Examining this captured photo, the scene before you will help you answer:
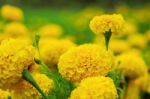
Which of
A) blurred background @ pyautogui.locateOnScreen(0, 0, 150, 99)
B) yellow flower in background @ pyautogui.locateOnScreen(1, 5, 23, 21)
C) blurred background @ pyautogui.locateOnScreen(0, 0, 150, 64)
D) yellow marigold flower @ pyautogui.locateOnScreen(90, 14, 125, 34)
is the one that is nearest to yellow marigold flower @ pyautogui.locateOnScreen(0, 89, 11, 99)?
yellow marigold flower @ pyautogui.locateOnScreen(90, 14, 125, 34)

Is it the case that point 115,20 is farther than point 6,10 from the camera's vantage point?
No

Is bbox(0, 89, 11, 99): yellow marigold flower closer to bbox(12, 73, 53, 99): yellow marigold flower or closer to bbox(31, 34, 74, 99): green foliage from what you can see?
bbox(12, 73, 53, 99): yellow marigold flower

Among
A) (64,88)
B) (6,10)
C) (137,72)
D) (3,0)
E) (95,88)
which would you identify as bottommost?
(3,0)

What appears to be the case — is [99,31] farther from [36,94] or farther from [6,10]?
[6,10]

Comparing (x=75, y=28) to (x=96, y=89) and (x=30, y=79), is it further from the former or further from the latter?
(x=96, y=89)

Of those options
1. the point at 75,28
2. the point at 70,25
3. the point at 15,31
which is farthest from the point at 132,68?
the point at 70,25

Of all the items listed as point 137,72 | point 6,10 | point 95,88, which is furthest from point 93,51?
point 6,10

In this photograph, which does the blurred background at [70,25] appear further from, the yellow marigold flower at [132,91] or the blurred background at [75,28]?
the yellow marigold flower at [132,91]
